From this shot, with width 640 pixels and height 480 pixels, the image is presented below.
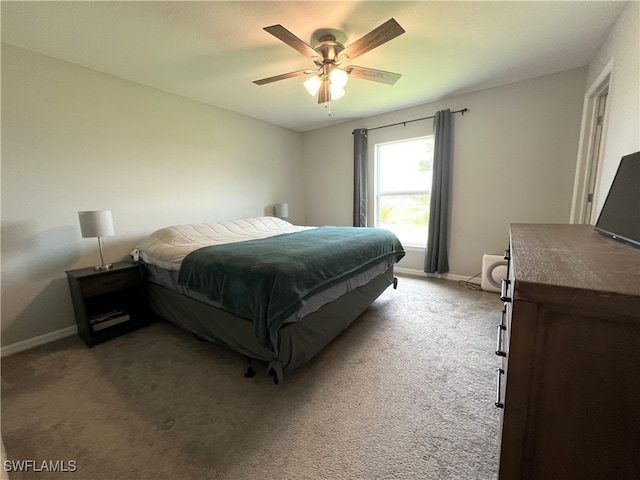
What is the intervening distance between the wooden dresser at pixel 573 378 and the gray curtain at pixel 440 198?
3086mm

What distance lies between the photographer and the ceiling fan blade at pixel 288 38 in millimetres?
1553

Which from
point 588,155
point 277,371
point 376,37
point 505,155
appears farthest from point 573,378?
point 505,155

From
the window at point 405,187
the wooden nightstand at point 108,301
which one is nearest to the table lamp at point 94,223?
the wooden nightstand at point 108,301

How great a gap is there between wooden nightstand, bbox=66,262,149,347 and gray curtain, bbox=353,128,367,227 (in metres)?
3.14

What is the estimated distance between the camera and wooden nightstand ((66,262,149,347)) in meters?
2.20

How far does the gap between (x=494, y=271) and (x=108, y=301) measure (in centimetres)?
428

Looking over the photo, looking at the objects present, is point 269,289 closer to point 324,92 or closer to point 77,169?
point 324,92

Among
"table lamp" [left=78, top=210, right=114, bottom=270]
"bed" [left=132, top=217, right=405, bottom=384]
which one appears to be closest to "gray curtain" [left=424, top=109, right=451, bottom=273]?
"bed" [left=132, top=217, right=405, bottom=384]

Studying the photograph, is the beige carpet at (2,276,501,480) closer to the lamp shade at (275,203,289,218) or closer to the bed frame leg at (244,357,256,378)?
the bed frame leg at (244,357,256,378)

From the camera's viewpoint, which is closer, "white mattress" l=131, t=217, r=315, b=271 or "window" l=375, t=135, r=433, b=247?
"white mattress" l=131, t=217, r=315, b=271

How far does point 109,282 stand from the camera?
233 cm

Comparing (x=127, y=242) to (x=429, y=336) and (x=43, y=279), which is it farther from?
(x=429, y=336)

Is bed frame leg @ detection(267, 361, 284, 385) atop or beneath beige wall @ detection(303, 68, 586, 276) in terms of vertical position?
beneath

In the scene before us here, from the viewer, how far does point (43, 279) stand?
2299mm
